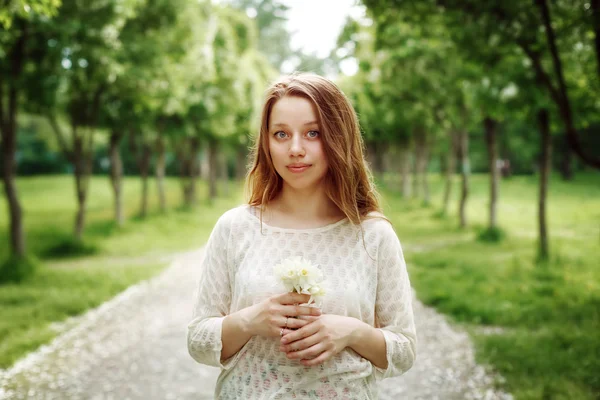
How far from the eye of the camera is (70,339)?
21.8ft

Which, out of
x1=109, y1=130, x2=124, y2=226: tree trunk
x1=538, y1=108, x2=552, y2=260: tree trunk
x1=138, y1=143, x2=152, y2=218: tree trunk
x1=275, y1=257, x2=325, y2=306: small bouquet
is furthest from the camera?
x1=138, y1=143, x2=152, y2=218: tree trunk

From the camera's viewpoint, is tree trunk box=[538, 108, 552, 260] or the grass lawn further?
tree trunk box=[538, 108, 552, 260]

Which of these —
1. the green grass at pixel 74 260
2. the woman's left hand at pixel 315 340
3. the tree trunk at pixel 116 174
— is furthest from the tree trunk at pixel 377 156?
the woman's left hand at pixel 315 340

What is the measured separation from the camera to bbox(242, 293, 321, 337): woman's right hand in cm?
185

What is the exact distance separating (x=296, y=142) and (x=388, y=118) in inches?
816

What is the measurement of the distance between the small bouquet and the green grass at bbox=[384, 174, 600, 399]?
3623 mm

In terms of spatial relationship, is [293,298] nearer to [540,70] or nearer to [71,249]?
[540,70]

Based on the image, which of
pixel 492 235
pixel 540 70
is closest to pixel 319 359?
pixel 540 70

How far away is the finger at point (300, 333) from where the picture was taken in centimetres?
185

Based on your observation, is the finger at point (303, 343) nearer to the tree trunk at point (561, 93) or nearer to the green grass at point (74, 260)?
the green grass at point (74, 260)

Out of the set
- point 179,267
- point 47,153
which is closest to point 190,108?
point 179,267

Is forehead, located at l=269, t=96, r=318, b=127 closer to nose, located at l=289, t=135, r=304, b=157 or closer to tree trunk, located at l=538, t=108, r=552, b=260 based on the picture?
nose, located at l=289, t=135, r=304, b=157

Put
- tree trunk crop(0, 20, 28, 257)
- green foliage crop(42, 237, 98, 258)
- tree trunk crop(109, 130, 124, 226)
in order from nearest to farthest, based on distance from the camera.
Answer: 1. tree trunk crop(0, 20, 28, 257)
2. green foliage crop(42, 237, 98, 258)
3. tree trunk crop(109, 130, 124, 226)

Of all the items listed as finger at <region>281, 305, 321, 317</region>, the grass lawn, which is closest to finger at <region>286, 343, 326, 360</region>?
finger at <region>281, 305, 321, 317</region>
